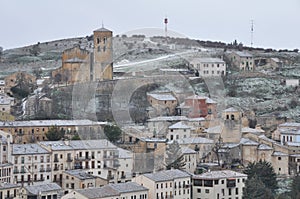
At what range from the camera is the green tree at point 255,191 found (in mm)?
35406

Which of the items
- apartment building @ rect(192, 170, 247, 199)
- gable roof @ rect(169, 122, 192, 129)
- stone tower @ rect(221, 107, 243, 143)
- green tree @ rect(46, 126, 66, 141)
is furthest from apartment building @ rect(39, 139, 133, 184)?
stone tower @ rect(221, 107, 243, 143)

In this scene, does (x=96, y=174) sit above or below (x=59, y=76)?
below

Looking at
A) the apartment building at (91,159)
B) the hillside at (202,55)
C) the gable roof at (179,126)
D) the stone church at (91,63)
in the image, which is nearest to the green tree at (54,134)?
the apartment building at (91,159)

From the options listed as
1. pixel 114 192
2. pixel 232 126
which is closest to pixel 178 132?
pixel 232 126

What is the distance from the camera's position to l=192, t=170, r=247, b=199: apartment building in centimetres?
3625

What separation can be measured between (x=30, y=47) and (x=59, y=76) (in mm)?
30867

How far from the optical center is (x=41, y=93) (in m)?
50.3

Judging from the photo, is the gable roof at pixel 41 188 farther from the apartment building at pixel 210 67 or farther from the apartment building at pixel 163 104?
the apartment building at pixel 210 67

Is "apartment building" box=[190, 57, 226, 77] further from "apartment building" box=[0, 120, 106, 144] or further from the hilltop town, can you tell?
"apartment building" box=[0, 120, 106, 144]

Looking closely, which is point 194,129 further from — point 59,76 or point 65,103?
point 59,76

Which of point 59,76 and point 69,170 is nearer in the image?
point 69,170

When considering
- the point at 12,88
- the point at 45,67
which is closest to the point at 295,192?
the point at 12,88

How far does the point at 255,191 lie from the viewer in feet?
117

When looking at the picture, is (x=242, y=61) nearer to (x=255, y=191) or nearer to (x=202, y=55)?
(x=202, y=55)
